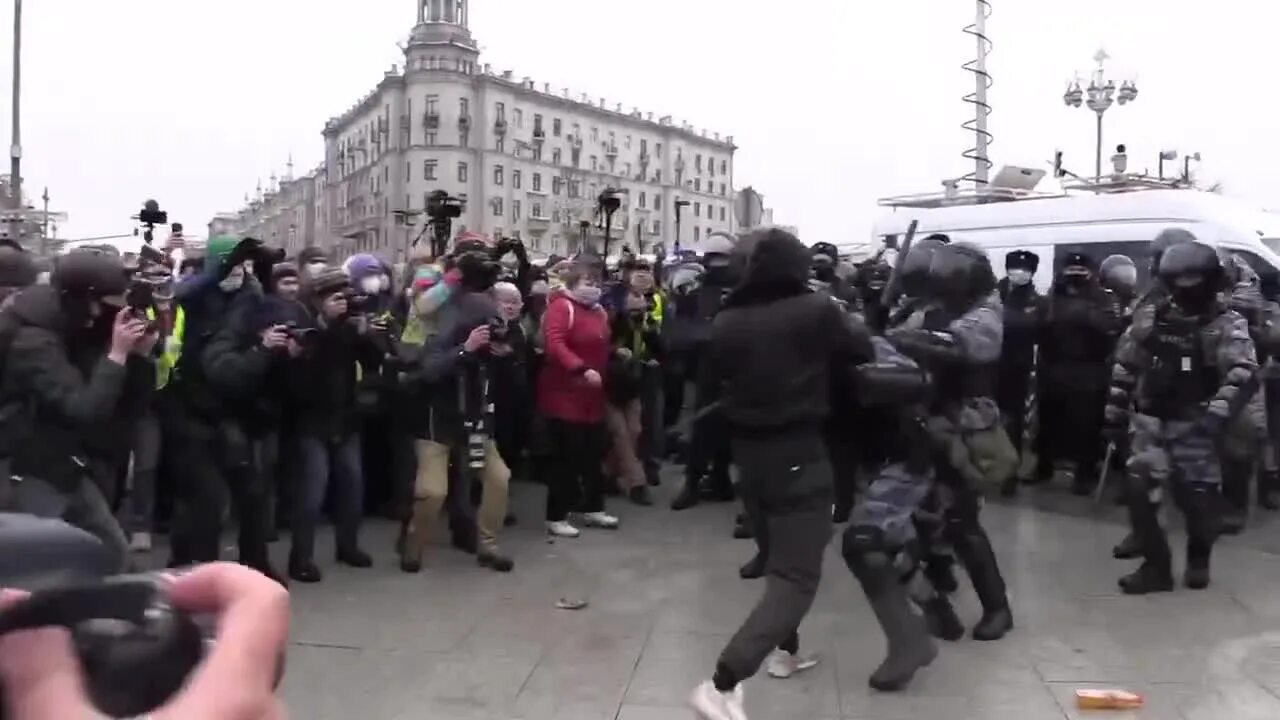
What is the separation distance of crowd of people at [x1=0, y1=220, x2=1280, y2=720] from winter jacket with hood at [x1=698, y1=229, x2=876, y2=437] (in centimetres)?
1

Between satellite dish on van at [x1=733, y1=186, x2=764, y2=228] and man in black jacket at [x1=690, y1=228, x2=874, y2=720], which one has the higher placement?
satellite dish on van at [x1=733, y1=186, x2=764, y2=228]

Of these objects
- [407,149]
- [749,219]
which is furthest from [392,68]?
[749,219]

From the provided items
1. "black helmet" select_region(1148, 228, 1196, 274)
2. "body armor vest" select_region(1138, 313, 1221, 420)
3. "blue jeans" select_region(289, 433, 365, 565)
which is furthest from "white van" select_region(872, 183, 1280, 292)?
"blue jeans" select_region(289, 433, 365, 565)

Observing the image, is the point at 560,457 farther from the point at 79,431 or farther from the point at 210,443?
the point at 79,431

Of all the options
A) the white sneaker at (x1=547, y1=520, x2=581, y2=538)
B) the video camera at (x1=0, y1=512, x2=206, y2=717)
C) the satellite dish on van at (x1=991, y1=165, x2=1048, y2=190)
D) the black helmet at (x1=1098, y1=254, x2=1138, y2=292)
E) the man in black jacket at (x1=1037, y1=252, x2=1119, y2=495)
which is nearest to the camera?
the video camera at (x1=0, y1=512, x2=206, y2=717)

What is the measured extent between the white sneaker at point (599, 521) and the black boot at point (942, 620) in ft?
10.2

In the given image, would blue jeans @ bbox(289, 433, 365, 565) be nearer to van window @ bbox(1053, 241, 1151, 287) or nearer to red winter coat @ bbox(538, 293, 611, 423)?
red winter coat @ bbox(538, 293, 611, 423)

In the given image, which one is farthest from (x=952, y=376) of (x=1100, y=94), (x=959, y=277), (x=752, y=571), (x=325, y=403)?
(x=1100, y=94)

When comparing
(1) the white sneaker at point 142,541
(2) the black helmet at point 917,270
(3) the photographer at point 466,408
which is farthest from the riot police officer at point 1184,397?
(1) the white sneaker at point 142,541

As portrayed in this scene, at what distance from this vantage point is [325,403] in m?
6.91

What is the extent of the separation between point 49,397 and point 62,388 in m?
0.05

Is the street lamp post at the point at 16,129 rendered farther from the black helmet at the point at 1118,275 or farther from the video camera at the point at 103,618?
the video camera at the point at 103,618

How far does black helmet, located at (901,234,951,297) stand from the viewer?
5590 millimetres

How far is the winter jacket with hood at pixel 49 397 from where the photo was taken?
4.40 metres
